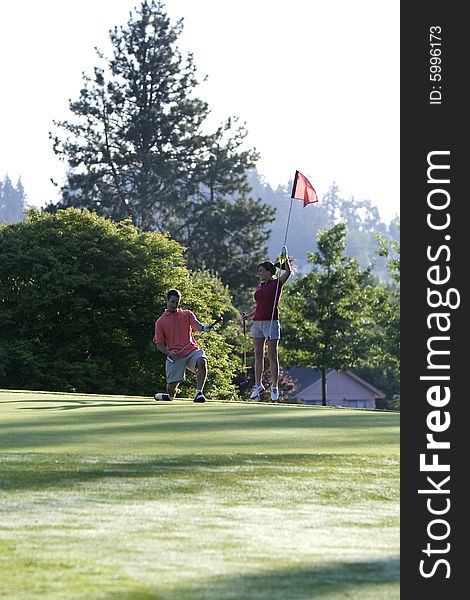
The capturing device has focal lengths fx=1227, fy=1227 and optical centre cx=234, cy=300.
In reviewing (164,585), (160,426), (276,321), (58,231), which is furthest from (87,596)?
(58,231)

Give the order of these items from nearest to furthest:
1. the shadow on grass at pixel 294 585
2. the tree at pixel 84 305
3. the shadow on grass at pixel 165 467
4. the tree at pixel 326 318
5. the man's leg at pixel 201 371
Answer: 1. the shadow on grass at pixel 294 585
2. the shadow on grass at pixel 165 467
3. the man's leg at pixel 201 371
4. the tree at pixel 84 305
5. the tree at pixel 326 318

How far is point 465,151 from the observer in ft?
29.5

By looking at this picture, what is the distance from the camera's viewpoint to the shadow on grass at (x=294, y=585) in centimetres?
516

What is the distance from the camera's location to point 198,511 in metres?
7.29

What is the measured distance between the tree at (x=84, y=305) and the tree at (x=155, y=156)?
31.4 metres

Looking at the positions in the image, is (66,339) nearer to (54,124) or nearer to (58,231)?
(58,231)

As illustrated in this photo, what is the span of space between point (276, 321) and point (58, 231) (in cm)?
2733

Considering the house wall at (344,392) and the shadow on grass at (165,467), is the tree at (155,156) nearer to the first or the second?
the house wall at (344,392)

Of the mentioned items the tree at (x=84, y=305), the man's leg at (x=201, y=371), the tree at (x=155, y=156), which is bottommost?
the man's leg at (x=201, y=371)

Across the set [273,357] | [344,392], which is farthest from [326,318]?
[344,392]

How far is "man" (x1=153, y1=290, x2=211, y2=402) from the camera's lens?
1864cm

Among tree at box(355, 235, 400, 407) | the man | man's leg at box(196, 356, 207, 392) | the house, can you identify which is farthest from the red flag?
the house

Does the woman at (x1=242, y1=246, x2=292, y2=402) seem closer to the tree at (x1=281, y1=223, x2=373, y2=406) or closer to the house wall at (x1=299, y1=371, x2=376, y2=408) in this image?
the tree at (x1=281, y1=223, x2=373, y2=406)

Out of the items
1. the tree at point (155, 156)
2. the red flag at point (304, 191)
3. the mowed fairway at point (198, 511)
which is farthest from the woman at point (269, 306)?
the tree at point (155, 156)
